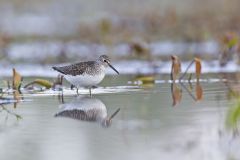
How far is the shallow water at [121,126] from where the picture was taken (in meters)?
7.53

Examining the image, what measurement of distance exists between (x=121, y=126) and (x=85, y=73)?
3.05m

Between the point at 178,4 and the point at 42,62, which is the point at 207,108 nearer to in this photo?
the point at 42,62

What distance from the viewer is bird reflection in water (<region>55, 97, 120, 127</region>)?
9.38m

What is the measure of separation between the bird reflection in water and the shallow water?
11 mm

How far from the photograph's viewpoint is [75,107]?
1030cm

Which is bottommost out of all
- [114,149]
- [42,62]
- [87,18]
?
[114,149]

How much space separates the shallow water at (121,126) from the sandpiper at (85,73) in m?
0.20

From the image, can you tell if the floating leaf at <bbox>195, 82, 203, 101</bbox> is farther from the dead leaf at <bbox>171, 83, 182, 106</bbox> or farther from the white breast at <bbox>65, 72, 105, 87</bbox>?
the white breast at <bbox>65, 72, 105, 87</bbox>

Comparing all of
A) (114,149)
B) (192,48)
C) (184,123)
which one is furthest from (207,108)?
(192,48)

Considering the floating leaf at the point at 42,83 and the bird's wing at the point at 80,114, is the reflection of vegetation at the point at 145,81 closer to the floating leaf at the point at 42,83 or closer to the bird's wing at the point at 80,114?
the floating leaf at the point at 42,83

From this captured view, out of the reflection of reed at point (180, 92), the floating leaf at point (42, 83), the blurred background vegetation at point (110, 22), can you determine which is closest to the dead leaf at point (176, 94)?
the reflection of reed at point (180, 92)

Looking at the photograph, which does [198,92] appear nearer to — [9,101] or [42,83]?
[42,83]

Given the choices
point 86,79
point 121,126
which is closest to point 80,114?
point 121,126

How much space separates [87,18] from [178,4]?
10.2ft
